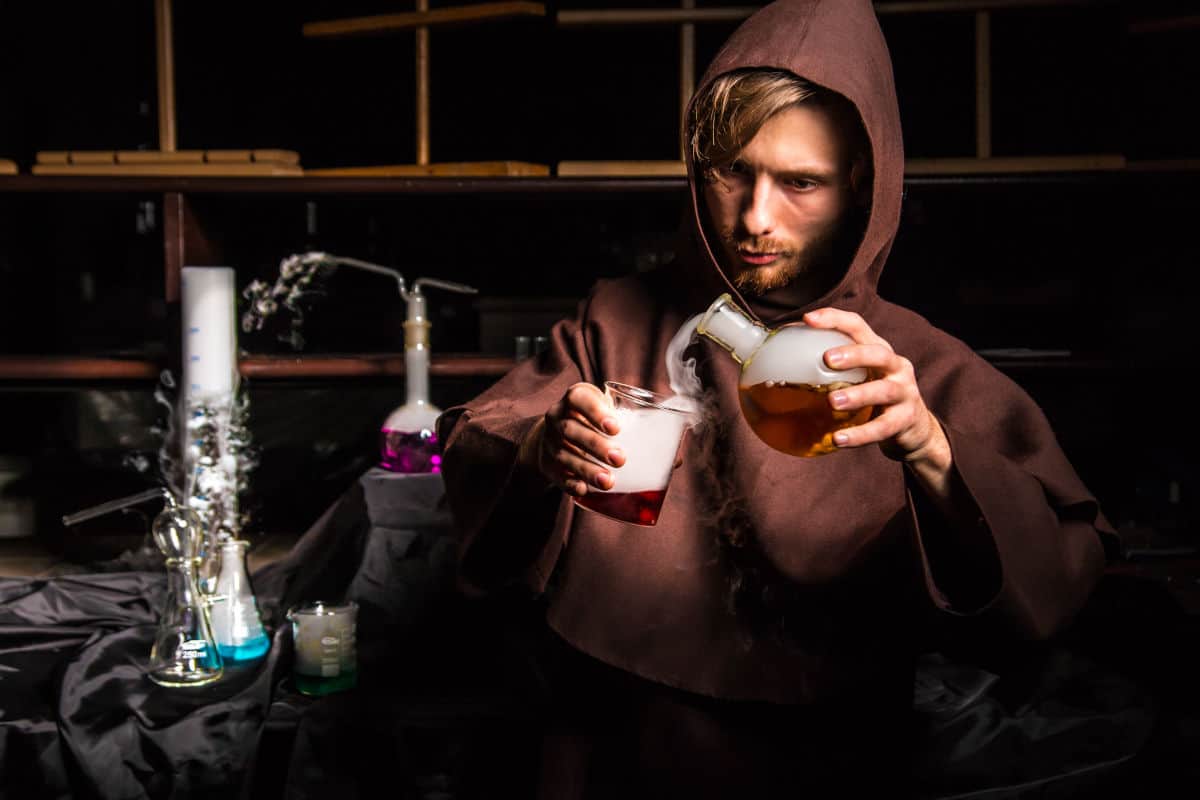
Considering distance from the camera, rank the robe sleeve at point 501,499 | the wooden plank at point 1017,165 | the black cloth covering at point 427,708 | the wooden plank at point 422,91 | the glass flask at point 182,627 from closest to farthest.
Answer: the robe sleeve at point 501,499
the black cloth covering at point 427,708
the glass flask at point 182,627
the wooden plank at point 1017,165
the wooden plank at point 422,91

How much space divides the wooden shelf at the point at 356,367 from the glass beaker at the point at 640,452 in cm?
109

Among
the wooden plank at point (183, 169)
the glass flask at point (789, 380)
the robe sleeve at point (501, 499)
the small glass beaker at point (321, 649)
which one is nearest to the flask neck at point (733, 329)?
the glass flask at point (789, 380)

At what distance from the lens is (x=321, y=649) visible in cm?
149

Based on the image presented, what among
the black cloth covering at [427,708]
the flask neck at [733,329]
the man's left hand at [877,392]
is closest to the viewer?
the man's left hand at [877,392]

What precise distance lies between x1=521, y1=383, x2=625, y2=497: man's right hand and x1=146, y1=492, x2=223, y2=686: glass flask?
0.82 meters

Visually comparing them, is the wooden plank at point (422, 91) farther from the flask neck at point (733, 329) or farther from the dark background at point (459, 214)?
the flask neck at point (733, 329)

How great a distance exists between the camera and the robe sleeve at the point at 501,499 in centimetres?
114

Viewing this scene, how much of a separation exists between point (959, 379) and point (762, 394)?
1.19 feet

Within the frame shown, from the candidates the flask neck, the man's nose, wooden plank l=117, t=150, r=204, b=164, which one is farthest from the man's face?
wooden plank l=117, t=150, r=204, b=164

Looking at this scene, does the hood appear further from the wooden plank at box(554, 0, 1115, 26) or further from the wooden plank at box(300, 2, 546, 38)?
the wooden plank at box(300, 2, 546, 38)

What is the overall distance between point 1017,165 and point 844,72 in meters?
1.04

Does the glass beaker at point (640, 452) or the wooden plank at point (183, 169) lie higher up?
the wooden plank at point (183, 169)

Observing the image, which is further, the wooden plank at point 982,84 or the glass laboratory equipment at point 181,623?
the wooden plank at point 982,84

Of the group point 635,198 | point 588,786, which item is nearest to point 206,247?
point 635,198
